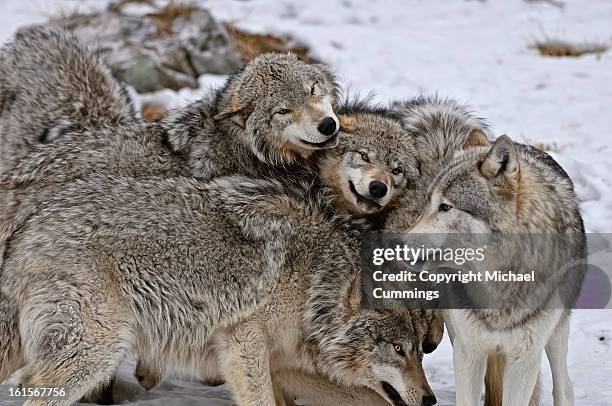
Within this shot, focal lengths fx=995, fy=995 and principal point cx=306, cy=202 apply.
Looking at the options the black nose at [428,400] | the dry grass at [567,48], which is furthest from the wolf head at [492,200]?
the dry grass at [567,48]

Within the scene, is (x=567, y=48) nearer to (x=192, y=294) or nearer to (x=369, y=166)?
(x=369, y=166)

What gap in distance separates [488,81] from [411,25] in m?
2.11

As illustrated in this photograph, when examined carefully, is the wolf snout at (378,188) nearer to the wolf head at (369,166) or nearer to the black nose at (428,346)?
the wolf head at (369,166)

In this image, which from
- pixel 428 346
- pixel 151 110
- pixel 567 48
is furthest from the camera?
pixel 567 48

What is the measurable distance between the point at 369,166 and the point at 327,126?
34 cm

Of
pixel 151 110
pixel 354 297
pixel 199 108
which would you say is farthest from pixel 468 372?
pixel 151 110

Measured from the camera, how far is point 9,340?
17.3 ft

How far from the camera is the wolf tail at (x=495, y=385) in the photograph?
18.0 feet

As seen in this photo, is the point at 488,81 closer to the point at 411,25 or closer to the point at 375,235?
the point at 411,25

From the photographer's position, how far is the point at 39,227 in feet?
17.2

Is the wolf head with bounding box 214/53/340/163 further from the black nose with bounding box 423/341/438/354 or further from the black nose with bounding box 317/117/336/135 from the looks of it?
the black nose with bounding box 423/341/438/354

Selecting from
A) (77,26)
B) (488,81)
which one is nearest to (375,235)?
(488,81)

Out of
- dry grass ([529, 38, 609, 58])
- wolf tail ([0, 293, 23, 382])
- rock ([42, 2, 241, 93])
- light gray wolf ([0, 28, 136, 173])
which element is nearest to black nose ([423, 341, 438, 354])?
wolf tail ([0, 293, 23, 382])

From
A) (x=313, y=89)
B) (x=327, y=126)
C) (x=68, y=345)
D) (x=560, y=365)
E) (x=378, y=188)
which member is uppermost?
(x=313, y=89)
